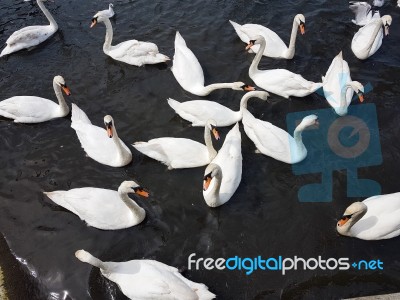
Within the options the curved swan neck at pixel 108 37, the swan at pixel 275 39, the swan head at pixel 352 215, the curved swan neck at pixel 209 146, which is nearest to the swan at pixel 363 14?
the swan at pixel 275 39

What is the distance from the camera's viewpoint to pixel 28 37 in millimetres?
13055

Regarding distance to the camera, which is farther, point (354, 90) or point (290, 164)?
point (354, 90)

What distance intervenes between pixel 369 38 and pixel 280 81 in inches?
137

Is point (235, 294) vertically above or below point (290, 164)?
below

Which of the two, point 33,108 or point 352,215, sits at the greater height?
point 33,108

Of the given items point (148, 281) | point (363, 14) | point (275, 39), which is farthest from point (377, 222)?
point (363, 14)

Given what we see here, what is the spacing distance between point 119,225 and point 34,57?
752cm

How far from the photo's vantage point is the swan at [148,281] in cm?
677

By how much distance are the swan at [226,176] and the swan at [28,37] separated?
7.84 m

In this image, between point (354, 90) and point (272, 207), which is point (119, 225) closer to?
point (272, 207)

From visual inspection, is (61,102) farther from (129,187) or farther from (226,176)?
(226,176)

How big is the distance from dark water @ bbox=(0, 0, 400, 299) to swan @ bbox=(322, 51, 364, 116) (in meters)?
0.37

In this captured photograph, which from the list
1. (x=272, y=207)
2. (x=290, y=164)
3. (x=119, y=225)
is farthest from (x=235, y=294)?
(x=290, y=164)

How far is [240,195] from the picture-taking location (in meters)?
9.00
